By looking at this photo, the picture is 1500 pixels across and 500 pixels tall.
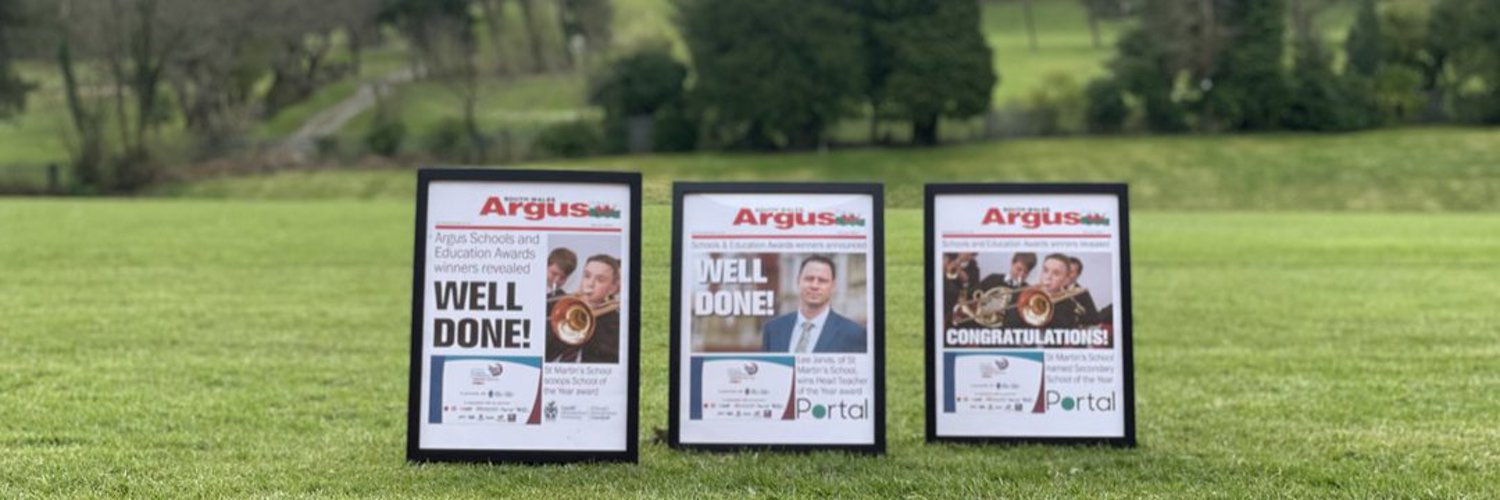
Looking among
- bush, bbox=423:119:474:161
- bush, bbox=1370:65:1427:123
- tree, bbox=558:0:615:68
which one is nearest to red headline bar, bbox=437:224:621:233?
bush, bbox=423:119:474:161

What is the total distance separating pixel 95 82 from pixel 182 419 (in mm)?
62924

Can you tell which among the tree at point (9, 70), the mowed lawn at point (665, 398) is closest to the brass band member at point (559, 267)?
the mowed lawn at point (665, 398)

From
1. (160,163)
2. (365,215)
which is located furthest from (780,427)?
(160,163)

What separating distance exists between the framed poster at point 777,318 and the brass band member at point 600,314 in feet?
1.00

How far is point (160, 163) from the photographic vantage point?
60969 mm

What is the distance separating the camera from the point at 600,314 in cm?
620

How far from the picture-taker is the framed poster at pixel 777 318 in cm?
633

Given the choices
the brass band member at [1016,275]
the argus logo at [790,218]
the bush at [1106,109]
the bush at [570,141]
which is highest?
the bush at [1106,109]

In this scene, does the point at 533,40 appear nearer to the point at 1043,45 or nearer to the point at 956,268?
the point at 1043,45

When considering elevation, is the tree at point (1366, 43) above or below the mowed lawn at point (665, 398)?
above

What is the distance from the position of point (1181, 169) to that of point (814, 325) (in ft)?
190

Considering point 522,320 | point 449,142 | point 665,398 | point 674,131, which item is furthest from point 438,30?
point 522,320

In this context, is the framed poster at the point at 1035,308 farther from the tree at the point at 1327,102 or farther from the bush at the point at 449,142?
the tree at the point at 1327,102

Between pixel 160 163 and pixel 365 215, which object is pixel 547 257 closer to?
pixel 365 215
